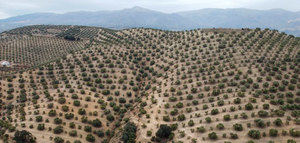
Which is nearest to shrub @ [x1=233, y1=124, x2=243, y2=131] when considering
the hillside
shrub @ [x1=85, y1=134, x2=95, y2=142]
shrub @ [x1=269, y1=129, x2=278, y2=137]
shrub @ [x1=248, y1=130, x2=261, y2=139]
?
the hillside

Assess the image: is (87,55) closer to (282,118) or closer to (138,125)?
(138,125)

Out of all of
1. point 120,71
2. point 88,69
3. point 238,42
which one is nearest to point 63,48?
point 88,69

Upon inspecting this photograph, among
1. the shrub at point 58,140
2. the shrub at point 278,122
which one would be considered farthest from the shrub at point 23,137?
the shrub at point 278,122

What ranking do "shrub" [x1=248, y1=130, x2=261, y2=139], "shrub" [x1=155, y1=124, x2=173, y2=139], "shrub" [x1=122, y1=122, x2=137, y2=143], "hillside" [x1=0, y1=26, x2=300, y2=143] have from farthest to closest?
"shrub" [x1=122, y1=122, x2=137, y2=143], "hillside" [x1=0, y1=26, x2=300, y2=143], "shrub" [x1=155, y1=124, x2=173, y2=139], "shrub" [x1=248, y1=130, x2=261, y2=139]

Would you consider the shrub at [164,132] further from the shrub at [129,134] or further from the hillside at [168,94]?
the shrub at [129,134]

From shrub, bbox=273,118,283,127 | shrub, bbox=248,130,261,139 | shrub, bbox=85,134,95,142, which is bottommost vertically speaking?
shrub, bbox=85,134,95,142

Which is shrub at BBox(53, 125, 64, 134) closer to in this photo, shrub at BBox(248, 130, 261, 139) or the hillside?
the hillside

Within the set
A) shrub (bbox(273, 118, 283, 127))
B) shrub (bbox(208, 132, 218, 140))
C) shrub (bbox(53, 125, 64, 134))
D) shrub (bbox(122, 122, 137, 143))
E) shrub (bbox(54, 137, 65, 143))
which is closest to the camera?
shrub (bbox(273, 118, 283, 127))

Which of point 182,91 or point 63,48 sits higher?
point 63,48
